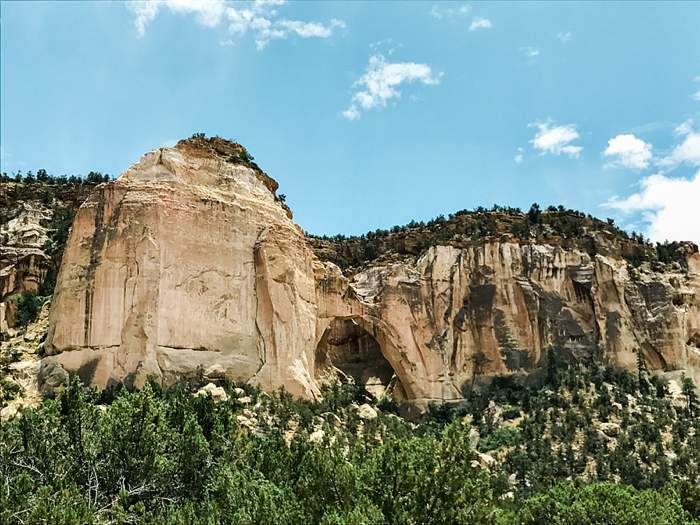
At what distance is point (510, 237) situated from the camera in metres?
65.3

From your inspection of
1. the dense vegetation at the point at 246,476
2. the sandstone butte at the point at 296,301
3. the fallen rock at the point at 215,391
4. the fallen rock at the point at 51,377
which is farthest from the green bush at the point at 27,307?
the fallen rock at the point at 215,391

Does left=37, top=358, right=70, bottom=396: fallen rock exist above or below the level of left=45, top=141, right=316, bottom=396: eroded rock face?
below

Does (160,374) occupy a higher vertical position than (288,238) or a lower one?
lower

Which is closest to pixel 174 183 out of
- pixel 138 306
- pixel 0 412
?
pixel 138 306

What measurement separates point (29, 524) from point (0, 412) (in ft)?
65.0

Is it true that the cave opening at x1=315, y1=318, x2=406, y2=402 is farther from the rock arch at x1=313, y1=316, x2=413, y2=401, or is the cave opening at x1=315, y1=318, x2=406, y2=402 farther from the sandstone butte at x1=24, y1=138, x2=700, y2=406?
the sandstone butte at x1=24, y1=138, x2=700, y2=406

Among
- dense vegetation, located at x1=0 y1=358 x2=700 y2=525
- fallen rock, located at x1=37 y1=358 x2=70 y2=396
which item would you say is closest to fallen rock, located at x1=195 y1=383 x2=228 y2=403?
dense vegetation, located at x1=0 y1=358 x2=700 y2=525

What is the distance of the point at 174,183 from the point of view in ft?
167

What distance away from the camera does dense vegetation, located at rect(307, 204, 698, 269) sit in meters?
66.1

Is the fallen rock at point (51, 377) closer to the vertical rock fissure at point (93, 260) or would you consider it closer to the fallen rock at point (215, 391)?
the vertical rock fissure at point (93, 260)

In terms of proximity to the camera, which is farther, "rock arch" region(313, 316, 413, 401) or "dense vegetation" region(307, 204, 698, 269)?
"dense vegetation" region(307, 204, 698, 269)

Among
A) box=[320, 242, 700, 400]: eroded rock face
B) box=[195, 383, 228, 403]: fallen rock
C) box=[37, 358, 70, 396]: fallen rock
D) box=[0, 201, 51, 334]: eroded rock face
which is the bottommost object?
box=[195, 383, 228, 403]: fallen rock

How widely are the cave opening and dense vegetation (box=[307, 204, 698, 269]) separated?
4824mm

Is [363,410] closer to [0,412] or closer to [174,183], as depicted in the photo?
[174,183]
